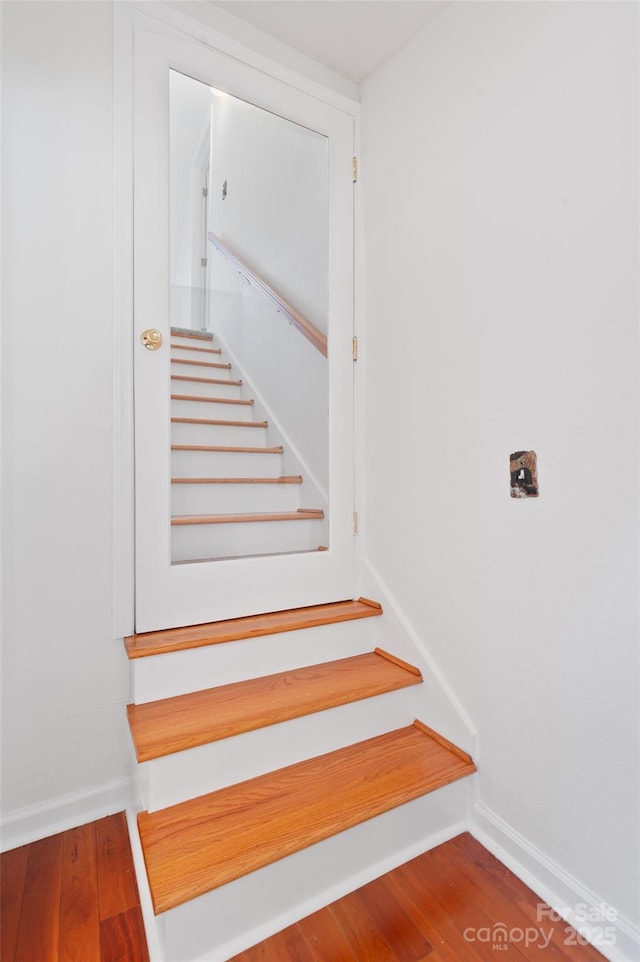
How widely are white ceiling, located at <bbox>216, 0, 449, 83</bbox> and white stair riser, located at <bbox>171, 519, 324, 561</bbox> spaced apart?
173 cm

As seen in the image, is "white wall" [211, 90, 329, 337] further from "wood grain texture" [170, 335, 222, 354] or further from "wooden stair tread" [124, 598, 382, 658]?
"wooden stair tread" [124, 598, 382, 658]

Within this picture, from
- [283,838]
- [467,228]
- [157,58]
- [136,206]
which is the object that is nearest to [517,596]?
[283,838]

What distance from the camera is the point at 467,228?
1396mm

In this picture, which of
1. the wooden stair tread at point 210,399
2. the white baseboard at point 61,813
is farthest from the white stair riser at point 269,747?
the wooden stair tread at point 210,399

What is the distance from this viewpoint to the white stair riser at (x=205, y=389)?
1.57 meters

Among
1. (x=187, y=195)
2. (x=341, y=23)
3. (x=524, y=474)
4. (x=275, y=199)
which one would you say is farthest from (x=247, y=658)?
(x=341, y=23)

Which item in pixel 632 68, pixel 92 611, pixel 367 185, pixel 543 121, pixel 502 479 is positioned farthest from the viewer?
pixel 367 185

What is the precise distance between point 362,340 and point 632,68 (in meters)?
1.06

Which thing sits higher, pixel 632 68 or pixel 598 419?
pixel 632 68

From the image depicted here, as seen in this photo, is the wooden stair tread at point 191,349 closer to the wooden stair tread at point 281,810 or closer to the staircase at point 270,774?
the staircase at point 270,774

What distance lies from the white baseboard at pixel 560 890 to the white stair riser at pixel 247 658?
62 centimetres

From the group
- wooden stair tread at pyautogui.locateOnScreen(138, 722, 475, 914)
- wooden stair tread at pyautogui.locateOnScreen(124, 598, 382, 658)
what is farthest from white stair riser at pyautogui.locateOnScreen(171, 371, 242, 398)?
wooden stair tread at pyautogui.locateOnScreen(138, 722, 475, 914)

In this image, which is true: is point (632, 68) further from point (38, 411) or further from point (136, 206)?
point (38, 411)

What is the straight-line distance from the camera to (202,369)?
163 cm
